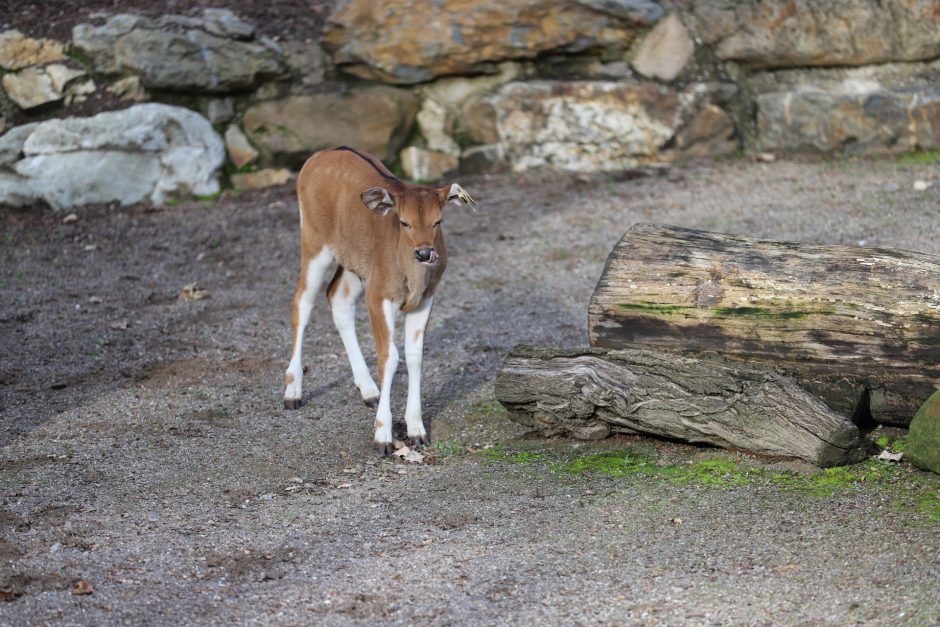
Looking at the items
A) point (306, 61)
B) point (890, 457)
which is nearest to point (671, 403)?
point (890, 457)

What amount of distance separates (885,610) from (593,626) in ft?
3.55

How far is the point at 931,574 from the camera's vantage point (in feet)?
14.4

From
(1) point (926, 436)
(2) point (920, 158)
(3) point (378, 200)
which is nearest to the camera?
(1) point (926, 436)

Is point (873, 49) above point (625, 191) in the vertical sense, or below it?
above

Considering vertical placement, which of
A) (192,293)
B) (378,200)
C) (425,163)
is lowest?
(192,293)

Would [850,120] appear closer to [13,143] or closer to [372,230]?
[372,230]

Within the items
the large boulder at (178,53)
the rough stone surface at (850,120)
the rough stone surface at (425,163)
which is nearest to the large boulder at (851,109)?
the rough stone surface at (850,120)

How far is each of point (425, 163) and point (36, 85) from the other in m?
3.95

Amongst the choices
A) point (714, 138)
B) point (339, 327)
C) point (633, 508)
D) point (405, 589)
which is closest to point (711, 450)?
point (633, 508)

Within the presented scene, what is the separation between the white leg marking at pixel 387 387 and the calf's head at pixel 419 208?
1.42ft

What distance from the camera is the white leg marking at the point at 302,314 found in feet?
22.7

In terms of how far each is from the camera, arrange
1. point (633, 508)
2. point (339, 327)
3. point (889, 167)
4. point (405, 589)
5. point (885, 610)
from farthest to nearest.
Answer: point (889, 167) → point (339, 327) → point (633, 508) → point (405, 589) → point (885, 610)

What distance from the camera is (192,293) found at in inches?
360

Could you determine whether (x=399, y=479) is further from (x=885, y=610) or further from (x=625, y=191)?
(x=625, y=191)
